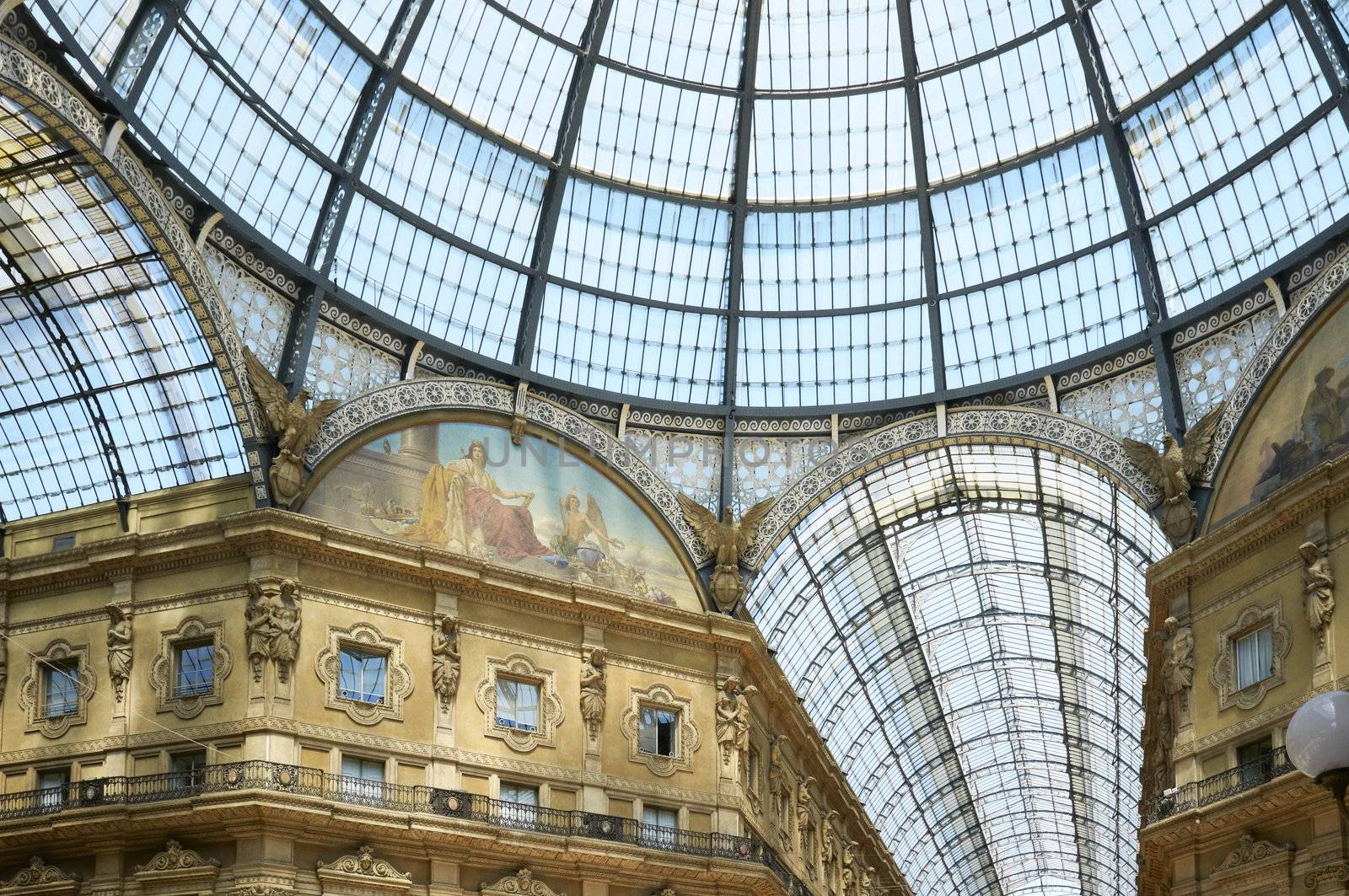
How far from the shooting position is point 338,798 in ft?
118

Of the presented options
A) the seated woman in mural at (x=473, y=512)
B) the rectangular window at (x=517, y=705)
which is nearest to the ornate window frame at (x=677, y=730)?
the rectangular window at (x=517, y=705)

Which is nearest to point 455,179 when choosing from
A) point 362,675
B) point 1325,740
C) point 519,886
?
point 362,675

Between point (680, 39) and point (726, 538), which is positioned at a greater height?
point (680, 39)

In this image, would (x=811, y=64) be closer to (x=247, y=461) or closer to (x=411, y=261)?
(x=411, y=261)

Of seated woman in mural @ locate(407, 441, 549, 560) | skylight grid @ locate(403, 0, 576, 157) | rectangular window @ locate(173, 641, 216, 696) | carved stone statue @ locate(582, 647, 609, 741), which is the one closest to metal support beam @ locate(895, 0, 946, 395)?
skylight grid @ locate(403, 0, 576, 157)

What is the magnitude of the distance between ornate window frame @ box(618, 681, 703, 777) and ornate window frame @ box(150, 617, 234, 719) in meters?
9.91

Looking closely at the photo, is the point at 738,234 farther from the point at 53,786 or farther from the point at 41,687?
the point at 53,786

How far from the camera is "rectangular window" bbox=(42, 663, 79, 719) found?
1487 inches

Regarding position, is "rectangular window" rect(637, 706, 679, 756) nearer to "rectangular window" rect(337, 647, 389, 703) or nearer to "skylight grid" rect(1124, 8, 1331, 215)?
"rectangular window" rect(337, 647, 389, 703)

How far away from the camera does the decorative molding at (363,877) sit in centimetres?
3509

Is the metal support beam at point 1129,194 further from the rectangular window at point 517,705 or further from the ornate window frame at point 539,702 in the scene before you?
the rectangular window at point 517,705

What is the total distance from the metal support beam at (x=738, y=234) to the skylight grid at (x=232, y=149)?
41.2ft

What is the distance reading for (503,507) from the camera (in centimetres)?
4250

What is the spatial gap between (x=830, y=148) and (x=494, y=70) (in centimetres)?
1034
